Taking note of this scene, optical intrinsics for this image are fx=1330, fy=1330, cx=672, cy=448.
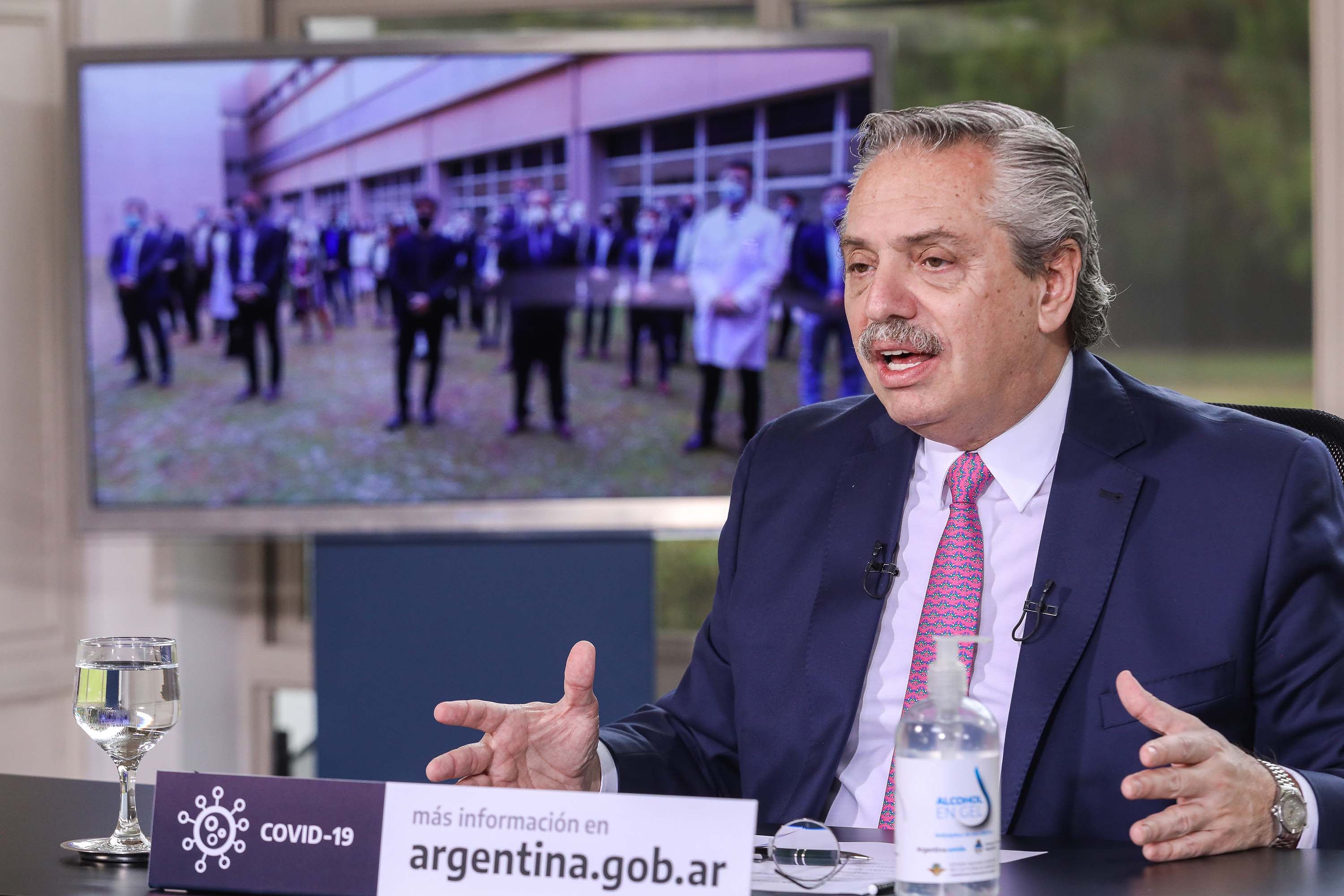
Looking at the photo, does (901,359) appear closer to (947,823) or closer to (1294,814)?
(1294,814)

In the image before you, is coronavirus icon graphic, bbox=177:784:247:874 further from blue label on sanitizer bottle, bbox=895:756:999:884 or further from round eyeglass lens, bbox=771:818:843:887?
blue label on sanitizer bottle, bbox=895:756:999:884

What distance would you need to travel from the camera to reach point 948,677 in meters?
1.02

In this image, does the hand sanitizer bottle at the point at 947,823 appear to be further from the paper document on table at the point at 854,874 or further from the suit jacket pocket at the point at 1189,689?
the suit jacket pocket at the point at 1189,689

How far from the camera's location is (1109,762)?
151cm

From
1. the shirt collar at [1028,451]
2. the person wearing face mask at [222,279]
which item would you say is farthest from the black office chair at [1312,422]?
the person wearing face mask at [222,279]

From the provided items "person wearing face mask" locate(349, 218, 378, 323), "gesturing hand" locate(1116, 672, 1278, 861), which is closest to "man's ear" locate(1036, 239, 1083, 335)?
"gesturing hand" locate(1116, 672, 1278, 861)

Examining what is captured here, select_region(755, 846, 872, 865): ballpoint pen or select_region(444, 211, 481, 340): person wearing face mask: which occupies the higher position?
select_region(444, 211, 481, 340): person wearing face mask

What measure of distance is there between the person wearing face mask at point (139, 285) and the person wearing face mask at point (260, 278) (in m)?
0.21

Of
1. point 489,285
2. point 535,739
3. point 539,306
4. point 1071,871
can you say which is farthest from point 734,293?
point 1071,871

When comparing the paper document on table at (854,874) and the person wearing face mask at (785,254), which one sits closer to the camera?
the paper document on table at (854,874)

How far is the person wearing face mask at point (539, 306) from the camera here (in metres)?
3.51

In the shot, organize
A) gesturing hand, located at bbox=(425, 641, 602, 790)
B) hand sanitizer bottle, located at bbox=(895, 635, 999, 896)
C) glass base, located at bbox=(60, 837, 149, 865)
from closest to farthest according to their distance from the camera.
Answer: hand sanitizer bottle, located at bbox=(895, 635, 999, 896)
glass base, located at bbox=(60, 837, 149, 865)
gesturing hand, located at bbox=(425, 641, 602, 790)

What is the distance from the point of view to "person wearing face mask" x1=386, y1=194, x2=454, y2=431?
3.54m

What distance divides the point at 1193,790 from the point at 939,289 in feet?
A: 2.30
